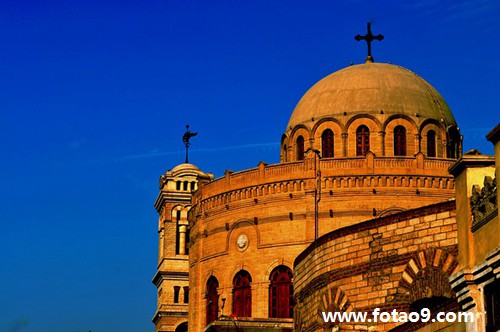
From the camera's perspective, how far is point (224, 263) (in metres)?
49.7

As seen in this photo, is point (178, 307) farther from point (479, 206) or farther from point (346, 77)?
point (479, 206)

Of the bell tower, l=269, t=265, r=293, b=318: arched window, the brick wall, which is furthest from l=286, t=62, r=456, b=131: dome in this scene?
the brick wall

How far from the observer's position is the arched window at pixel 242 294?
48.8m

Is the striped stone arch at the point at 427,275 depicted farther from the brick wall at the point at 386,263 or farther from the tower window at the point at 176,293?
the tower window at the point at 176,293

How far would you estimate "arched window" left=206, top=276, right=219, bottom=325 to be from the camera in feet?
165

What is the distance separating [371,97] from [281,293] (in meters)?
9.88

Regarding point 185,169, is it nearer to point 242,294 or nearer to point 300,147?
point 300,147

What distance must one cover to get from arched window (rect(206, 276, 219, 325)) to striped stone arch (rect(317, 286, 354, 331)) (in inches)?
702

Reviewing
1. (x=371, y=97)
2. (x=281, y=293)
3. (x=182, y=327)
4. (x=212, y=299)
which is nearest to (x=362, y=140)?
(x=371, y=97)

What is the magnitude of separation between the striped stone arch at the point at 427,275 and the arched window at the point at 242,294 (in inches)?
Result: 800

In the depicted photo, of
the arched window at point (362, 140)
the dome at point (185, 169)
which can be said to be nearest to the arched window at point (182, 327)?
the dome at point (185, 169)

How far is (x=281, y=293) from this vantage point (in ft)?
158

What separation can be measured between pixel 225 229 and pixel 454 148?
11.7 meters

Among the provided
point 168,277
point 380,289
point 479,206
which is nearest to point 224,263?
point 168,277
